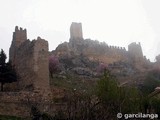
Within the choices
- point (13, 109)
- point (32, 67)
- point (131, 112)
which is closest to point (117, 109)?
point (131, 112)

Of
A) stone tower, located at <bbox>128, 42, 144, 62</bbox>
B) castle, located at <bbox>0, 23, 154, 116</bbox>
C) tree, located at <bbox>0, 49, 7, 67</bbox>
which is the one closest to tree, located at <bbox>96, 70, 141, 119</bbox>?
castle, located at <bbox>0, 23, 154, 116</bbox>

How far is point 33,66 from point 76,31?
202 feet

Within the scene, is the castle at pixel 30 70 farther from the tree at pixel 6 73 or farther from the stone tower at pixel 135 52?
the stone tower at pixel 135 52

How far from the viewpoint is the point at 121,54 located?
331 ft

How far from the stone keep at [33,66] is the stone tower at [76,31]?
5536 cm

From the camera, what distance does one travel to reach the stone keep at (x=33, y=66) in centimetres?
4350

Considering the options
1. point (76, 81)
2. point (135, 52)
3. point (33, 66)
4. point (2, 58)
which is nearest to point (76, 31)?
point (135, 52)

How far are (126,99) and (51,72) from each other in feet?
97.1

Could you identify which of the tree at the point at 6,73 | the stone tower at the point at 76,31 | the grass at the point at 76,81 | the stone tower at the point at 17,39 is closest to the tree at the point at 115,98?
the tree at the point at 6,73

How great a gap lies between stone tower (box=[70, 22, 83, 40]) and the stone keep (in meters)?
55.4

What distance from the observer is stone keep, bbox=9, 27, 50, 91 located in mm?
43500

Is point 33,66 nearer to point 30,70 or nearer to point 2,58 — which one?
point 30,70

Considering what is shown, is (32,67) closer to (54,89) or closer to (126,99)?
(54,89)

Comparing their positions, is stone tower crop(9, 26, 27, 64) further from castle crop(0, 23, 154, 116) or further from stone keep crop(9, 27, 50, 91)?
stone keep crop(9, 27, 50, 91)
